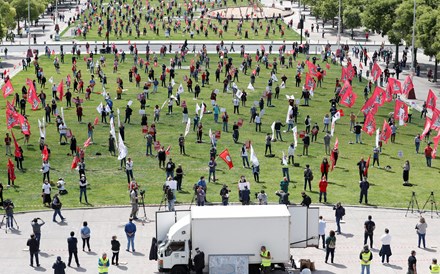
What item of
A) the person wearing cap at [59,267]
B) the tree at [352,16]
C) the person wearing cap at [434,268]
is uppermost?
the tree at [352,16]

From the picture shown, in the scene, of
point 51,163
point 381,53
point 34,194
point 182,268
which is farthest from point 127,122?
point 381,53

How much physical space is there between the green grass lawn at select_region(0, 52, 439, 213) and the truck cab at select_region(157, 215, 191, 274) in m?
10.4

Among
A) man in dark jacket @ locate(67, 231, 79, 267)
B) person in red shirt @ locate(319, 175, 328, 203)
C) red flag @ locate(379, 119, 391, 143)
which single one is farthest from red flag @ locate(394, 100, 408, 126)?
man in dark jacket @ locate(67, 231, 79, 267)

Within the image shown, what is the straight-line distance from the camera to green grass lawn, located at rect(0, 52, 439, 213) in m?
44.1

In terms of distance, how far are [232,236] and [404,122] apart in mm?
31254

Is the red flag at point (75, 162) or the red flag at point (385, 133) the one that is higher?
the red flag at point (385, 133)

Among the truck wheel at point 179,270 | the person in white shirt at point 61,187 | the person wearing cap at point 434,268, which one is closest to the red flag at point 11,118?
the person in white shirt at point 61,187

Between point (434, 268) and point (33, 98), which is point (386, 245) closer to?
point (434, 268)

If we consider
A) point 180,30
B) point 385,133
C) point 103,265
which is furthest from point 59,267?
point 180,30

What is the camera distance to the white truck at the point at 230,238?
1238 inches

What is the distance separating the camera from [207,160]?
167 feet

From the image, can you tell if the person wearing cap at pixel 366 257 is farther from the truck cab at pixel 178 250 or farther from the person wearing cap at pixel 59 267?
the person wearing cap at pixel 59 267

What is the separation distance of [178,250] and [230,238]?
198 centimetres

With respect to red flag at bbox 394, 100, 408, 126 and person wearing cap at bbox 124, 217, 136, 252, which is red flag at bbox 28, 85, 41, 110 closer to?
red flag at bbox 394, 100, 408, 126
